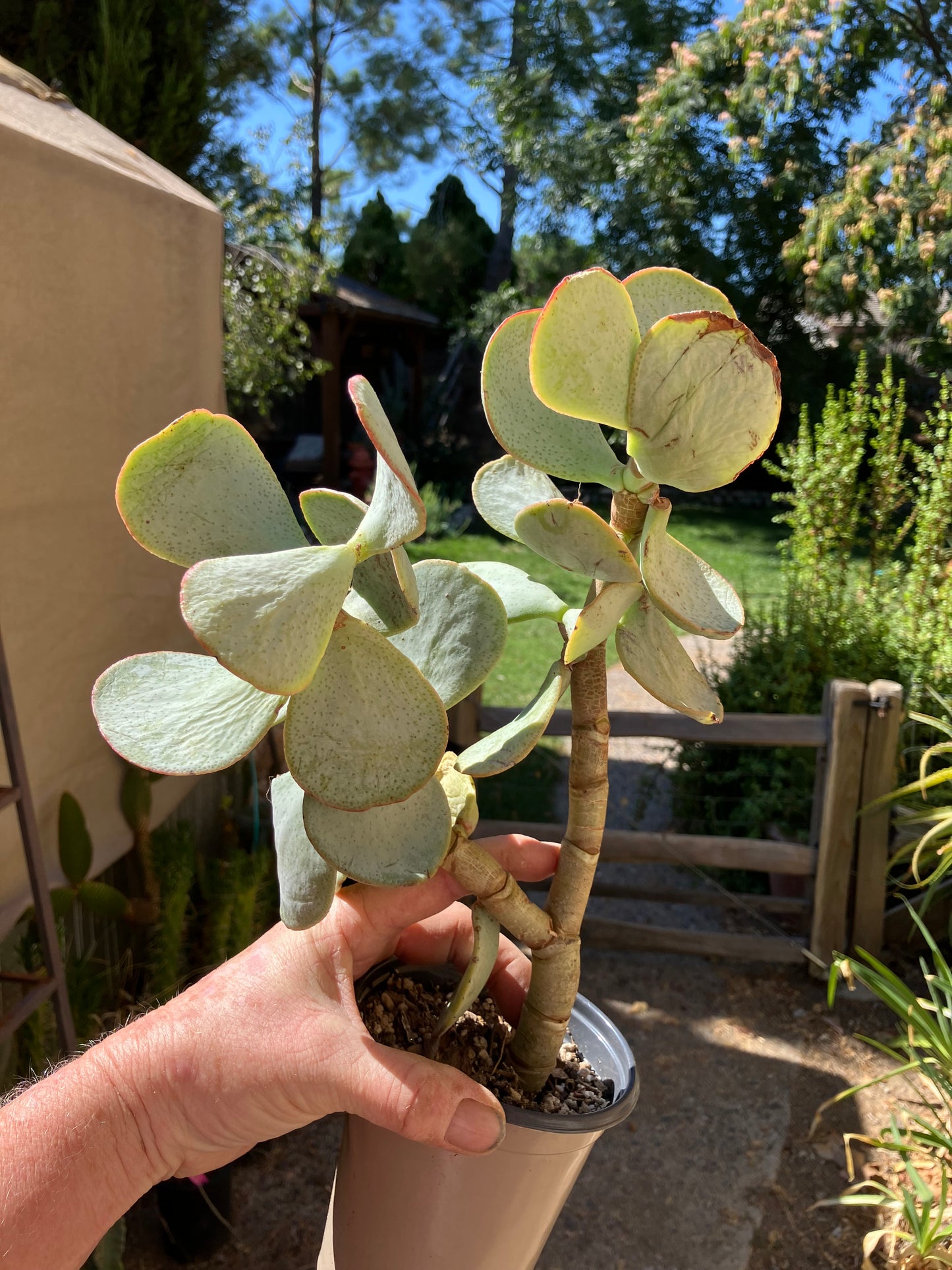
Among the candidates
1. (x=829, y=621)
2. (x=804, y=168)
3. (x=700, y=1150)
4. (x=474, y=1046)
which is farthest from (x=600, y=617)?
(x=804, y=168)

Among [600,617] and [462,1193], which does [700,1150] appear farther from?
[600,617]

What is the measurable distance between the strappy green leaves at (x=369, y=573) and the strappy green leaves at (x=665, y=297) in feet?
0.84

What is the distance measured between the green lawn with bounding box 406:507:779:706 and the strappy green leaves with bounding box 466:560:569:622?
3.08 m

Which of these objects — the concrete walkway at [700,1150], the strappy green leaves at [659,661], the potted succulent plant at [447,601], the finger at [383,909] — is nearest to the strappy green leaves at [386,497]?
the potted succulent plant at [447,601]

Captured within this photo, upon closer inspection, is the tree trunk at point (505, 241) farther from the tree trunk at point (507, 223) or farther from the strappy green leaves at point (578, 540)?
the strappy green leaves at point (578, 540)

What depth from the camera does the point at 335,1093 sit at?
0.80m

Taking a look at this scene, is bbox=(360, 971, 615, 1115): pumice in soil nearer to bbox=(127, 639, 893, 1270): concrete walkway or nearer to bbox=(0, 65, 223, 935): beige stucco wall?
bbox=(0, 65, 223, 935): beige stucco wall

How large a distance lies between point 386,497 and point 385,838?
24cm

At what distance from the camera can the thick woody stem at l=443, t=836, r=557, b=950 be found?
2.50 feet

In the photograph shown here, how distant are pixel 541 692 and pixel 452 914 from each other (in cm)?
48

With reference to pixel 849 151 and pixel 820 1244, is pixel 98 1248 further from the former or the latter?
pixel 849 151

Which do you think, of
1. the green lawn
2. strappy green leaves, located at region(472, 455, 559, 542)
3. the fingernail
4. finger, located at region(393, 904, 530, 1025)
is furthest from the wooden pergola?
the fingernail

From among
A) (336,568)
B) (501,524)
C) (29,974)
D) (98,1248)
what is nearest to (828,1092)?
(98,1248)

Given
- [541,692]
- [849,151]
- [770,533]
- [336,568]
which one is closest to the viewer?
[336,568]
